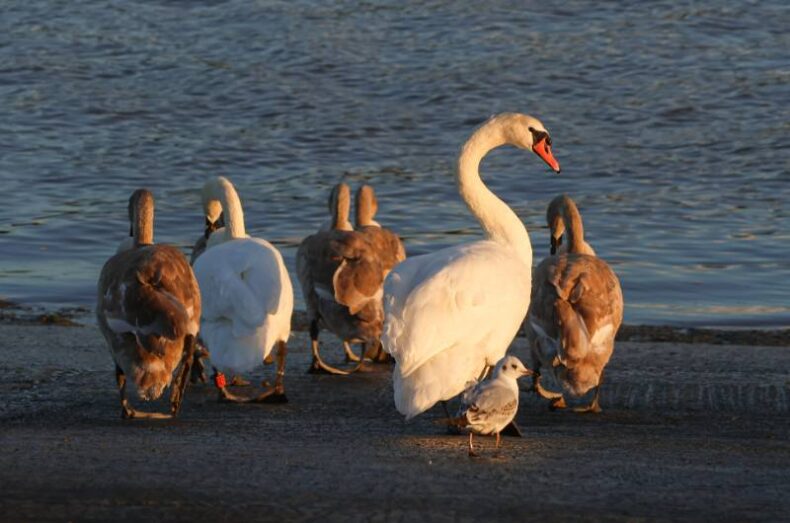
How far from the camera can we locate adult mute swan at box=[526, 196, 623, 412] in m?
10.3

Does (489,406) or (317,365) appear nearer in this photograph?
(489,406)

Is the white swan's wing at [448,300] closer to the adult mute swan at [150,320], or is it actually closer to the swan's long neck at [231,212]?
the adult mute swan at [150,320]

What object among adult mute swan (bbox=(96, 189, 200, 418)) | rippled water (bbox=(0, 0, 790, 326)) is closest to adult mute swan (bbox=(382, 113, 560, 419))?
adult mute swan (bbox=(96, 189, 200, 418))

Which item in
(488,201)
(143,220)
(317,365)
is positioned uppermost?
(488,201)

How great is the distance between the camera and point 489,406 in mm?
8797

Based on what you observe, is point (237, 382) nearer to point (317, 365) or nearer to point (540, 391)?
point (317, 365)

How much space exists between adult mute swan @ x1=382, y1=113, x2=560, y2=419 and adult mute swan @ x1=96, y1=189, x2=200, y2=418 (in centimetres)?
119

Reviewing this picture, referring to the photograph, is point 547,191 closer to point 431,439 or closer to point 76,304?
point 76,304

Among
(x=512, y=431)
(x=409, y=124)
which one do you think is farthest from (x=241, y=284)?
(x=409, y=124)

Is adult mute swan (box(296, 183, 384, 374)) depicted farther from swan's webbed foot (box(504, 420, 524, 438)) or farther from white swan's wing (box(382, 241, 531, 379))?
swan's webbed foot (box(504, 420, 524, 438))

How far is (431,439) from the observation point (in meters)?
9.33

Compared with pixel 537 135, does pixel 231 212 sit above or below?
below

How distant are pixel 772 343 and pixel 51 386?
545cm

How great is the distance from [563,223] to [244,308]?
278cm
